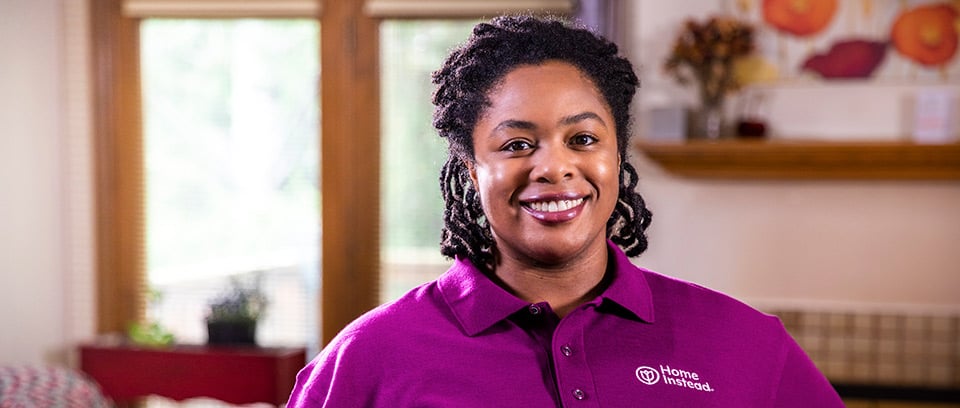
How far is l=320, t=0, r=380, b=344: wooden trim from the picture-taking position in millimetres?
3930

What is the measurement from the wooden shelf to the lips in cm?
197

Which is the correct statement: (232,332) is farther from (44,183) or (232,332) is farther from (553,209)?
(553,209)

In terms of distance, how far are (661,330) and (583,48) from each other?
0.37 metres

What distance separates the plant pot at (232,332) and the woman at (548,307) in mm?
2708

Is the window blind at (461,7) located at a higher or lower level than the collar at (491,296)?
higher

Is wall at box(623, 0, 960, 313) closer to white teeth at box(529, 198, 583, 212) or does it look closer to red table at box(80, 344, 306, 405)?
red table at box(80, 344, 306, 405)

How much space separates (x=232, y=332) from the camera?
391 centimetres

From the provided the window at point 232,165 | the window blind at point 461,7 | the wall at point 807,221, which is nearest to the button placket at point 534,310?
the wall at point 807,221

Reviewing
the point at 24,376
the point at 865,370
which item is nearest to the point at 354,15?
the point at 24,376

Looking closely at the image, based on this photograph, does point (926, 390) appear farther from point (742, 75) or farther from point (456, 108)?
point (456, 108)

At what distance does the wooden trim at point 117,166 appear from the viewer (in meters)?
4.15

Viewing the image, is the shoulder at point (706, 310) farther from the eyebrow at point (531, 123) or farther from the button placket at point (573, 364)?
the eyebrow at point (531, 123)

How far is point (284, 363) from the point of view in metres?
3.78

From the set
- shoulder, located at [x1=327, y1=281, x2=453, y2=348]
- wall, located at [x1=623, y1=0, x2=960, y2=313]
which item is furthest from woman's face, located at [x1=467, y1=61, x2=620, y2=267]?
wall, located at [x1=623, y1=0, x2=960, y2=313]
